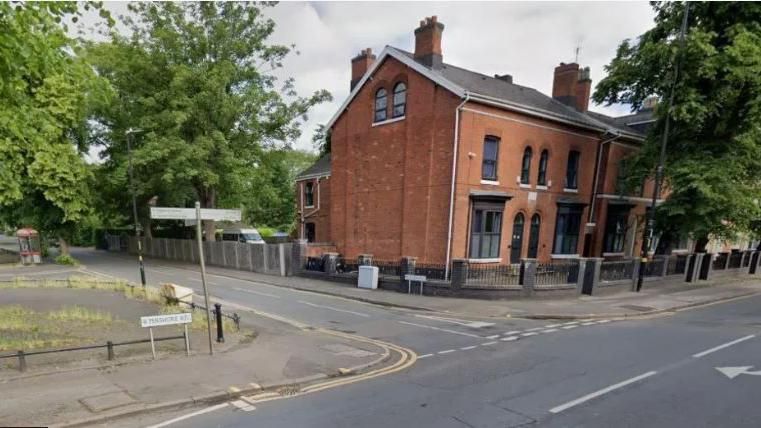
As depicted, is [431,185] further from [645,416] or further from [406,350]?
[645,416]

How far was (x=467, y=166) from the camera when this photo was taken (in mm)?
19391

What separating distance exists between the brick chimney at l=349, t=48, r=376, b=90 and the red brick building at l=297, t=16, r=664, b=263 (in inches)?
2.6

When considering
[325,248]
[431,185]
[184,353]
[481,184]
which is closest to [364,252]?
[325,248]

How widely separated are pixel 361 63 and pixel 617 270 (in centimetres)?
1901

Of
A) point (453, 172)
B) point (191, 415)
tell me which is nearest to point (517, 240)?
point (453, 172)

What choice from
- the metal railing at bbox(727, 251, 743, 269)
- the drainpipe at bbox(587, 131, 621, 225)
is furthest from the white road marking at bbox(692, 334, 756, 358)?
the metal railing at bbox(727, 251, 743, 269)

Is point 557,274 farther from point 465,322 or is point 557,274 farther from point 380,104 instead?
point 380,104

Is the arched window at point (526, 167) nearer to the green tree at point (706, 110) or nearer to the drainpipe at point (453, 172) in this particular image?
the drainpipe at point (453, 172)

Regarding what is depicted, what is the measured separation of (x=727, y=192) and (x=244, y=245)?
26.6m

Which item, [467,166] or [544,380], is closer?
[544,380]

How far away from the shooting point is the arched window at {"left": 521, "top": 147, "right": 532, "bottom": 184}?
70.9 feet

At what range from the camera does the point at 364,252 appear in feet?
77.5

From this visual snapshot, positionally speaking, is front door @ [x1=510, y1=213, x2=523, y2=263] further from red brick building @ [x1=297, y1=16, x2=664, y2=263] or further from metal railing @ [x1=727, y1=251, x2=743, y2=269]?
metal railing @ [x1=727, y1=251, x2=743, y2=269]

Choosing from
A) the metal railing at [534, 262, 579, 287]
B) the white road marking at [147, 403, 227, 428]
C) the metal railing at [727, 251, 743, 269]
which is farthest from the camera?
the metal railing at [727, 251, 743, 269]
